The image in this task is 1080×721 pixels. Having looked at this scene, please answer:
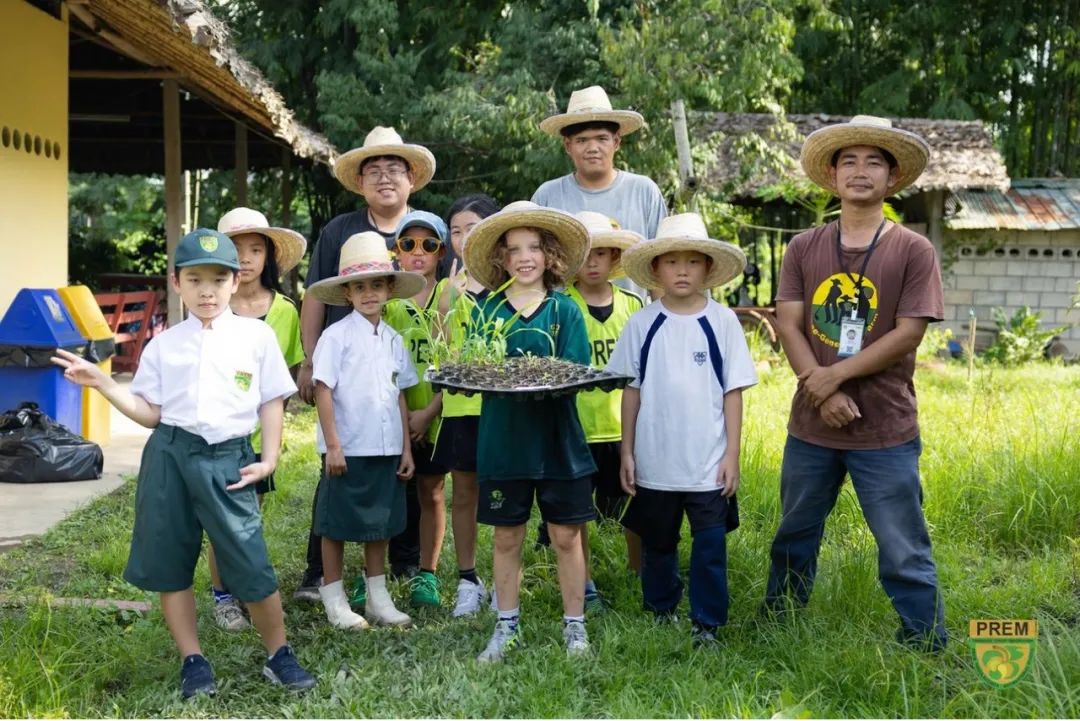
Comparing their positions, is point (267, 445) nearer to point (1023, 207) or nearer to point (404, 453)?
point (404, 453)

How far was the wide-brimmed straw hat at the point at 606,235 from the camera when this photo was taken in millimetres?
4156

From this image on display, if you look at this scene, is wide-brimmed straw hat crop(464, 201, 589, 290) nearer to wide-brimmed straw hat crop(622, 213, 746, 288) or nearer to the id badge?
wide-brimmed straw hat crop(622, 213, 746, 288)

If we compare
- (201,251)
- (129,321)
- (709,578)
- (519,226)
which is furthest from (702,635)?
(129,321)

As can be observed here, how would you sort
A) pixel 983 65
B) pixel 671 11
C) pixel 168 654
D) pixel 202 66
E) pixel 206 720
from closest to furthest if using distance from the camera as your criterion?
pixel 206 720 < pixel 168 654 < pixel 202 66 < pixel 671 11 < pixel 983 65

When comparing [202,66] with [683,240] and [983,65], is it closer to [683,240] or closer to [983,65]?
[683,240]

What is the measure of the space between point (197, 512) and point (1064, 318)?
14521 mm

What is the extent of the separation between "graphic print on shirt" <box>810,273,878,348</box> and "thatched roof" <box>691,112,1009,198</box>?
9.98 m

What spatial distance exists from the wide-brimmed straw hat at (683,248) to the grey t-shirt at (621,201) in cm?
66

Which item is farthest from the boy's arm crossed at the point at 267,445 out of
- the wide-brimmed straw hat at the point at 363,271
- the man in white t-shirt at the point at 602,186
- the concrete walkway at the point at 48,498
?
the concrete walkway at the point at 48,498

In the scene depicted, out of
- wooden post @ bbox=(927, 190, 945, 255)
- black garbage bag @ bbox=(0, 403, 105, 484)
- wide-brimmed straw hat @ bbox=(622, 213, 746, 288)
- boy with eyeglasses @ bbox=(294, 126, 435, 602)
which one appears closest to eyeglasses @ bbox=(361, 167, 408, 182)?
boy with eyeglasses @ bbox=(294, 126, 435, 602)

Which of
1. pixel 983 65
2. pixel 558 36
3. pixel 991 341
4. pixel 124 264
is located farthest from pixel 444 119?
pixel 983 65

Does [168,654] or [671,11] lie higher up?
[671,11]

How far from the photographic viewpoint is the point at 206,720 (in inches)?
124

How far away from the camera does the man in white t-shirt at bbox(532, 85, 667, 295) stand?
15.3ft
